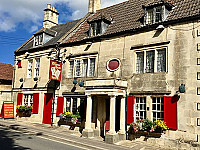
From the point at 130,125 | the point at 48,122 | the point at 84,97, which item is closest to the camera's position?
the point at 130,125

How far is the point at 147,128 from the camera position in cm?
1202

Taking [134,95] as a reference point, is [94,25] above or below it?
above

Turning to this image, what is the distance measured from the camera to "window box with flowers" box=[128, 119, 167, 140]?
1156 centimetres

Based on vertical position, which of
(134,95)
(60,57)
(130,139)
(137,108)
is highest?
(60,57)

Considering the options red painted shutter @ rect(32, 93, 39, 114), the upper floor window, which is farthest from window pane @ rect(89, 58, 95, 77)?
red painted shutter @ rect(32, 93, 39, 114)

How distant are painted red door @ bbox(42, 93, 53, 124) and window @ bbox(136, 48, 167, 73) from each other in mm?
8332

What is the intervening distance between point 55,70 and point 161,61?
8.28 meters

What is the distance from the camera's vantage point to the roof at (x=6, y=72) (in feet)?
83.1

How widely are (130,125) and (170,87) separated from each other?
3301mm

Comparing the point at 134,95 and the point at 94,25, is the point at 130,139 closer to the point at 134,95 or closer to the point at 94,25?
the point at 134,95

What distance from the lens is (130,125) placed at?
42.0 feet

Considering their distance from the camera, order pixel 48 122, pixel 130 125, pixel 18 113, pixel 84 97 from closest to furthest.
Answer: pixel 130 125 → pixel 84 97 → pixel 48 122 → pixel 18 113

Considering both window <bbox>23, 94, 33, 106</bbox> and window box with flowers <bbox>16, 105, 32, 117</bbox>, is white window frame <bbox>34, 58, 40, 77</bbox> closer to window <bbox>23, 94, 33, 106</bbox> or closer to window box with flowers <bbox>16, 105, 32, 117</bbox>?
window <bbox>23, 94, 33, 106</bbox>

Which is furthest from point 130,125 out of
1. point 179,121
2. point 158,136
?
point 179,121
